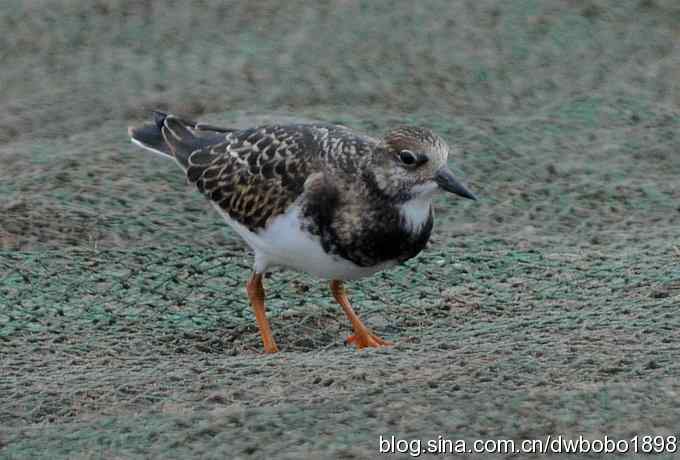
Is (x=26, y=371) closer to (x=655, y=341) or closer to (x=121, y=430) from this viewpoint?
(x=121, y=430)

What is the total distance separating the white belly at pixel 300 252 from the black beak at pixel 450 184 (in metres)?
Answer: 0.34

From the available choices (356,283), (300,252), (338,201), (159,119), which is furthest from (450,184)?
(159,119)

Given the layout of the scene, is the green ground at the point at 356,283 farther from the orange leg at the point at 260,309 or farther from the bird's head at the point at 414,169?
the bird's head at the point at 414,169

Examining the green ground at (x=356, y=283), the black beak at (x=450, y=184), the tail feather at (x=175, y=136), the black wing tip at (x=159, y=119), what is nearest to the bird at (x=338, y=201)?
the black beak at (x=450, y=184)

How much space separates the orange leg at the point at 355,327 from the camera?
4680mm

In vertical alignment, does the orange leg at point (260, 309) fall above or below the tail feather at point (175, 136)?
below

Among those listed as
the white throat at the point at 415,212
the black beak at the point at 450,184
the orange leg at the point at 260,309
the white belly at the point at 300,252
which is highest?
the black beak at the point at 450,184

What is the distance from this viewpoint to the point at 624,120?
691 centimetres

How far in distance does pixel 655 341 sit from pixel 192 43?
14.1 ft

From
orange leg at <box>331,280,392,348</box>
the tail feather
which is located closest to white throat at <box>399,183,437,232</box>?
orange leg at <box>331,280,392,348</box>

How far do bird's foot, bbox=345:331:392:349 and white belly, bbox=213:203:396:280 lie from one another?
0.85 feet

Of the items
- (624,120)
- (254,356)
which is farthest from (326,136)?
(624,120)

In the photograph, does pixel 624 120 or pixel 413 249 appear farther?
pixel 624 120

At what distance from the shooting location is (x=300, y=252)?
448cm
